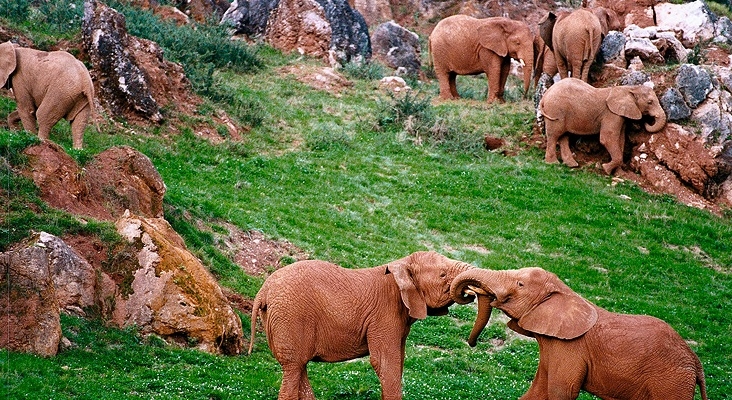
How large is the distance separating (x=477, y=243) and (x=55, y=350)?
10.1 m

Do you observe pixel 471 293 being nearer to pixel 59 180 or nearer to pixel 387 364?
pixel 387 364

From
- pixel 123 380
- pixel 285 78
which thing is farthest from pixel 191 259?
pixel 285 78

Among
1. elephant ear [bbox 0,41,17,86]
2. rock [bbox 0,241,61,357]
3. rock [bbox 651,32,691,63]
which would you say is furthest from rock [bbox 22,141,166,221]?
rock [bbox 651,32,691,63]

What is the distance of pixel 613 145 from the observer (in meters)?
23.6

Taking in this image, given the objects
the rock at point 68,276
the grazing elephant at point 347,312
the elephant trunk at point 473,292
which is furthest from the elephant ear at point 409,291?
the rock at point 68,276

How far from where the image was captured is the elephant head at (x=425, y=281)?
10.4 meters

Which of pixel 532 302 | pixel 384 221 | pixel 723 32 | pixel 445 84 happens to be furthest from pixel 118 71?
pixel 723 32

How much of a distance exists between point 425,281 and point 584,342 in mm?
1751

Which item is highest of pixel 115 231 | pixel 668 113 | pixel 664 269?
pixel 115 231

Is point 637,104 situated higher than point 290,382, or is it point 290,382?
point 290,382

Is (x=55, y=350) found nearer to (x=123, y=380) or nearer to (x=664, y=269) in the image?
(x=123, y=380)

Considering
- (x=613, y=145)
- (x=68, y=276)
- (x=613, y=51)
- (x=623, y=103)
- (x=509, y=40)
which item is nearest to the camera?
(x=68, y=276)

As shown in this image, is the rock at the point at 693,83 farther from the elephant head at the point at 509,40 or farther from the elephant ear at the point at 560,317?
the elephant ear at the point at 560,317

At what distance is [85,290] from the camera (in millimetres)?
12305
